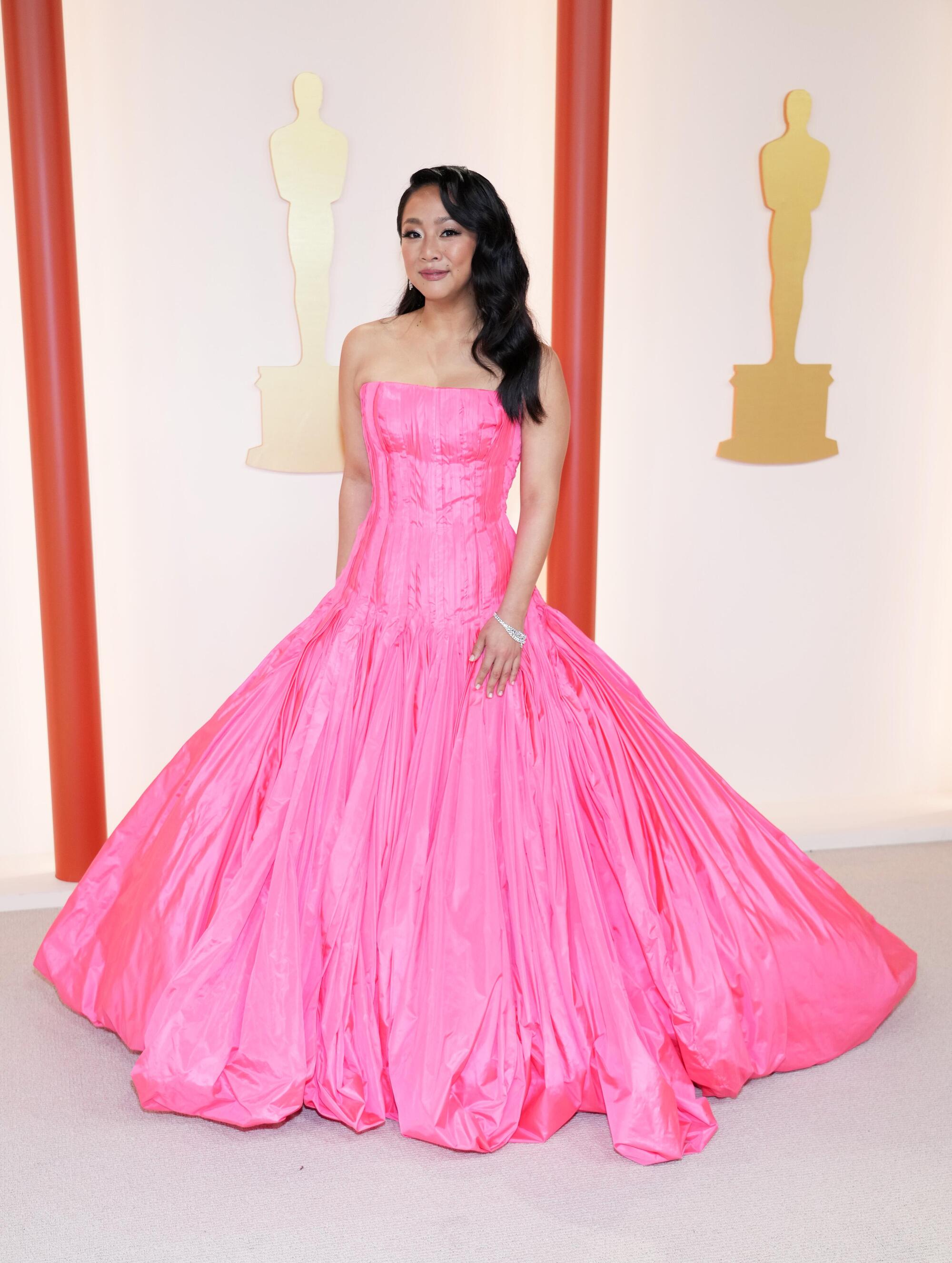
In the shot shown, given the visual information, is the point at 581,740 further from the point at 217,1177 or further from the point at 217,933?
the point at 217,1177

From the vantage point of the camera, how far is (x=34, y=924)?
296 cm

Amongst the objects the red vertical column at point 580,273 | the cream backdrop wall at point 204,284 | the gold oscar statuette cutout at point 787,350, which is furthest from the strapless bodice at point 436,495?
the gold oscar statuette cutout at point 787,350

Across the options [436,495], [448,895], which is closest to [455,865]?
[448,895]

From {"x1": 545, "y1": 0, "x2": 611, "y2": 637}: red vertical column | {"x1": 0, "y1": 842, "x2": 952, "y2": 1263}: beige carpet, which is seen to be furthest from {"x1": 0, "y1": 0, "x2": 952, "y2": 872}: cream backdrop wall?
{"x1": 0, "y1": 842, "x2": 952, "y2": 1263}: beige carpet

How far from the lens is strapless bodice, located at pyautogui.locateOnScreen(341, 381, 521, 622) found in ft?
7.70

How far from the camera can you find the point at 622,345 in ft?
11.3

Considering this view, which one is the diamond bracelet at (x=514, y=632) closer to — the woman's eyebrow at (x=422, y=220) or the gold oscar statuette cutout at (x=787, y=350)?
A: the woman's eyebrow at (x=422, y=220)

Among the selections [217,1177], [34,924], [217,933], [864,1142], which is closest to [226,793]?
[217,933]

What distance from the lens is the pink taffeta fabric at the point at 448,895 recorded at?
2070 mm

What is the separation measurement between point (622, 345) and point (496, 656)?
1.48 m

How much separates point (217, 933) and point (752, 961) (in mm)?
1007

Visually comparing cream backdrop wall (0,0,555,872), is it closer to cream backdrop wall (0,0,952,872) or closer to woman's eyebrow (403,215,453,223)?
cream backdrop wall (0,0,952,872)

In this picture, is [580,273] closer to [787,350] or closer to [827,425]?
[787,350]

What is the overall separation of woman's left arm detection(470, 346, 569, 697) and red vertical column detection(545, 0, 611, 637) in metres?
0.66
